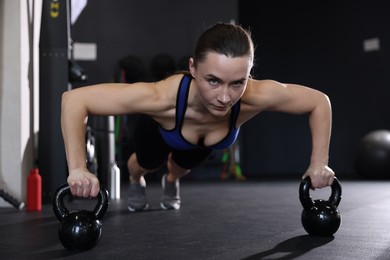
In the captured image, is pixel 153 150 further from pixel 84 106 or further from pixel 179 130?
pixel 84 106

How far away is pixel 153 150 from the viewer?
2.23m

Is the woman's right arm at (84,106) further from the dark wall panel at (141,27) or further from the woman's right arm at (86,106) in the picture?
the dark wall panel at (141,27)

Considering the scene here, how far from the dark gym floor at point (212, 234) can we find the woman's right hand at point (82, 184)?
18cm

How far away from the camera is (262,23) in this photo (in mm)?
6496

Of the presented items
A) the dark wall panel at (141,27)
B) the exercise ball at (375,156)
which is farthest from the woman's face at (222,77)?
the dark wall panel at (141,27)

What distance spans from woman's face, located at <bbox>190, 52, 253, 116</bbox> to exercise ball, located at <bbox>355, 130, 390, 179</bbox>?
12.9 feet

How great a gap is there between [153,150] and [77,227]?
801mm

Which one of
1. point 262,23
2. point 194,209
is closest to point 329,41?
point 262,23

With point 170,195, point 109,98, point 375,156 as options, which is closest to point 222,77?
point 109,98

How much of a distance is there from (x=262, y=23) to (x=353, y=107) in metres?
1.66

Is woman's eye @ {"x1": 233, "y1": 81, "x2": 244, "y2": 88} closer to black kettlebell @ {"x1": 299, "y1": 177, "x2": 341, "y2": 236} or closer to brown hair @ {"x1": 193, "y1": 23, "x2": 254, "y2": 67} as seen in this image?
brown hair @ {"x1": 193, "y1": 23, "x2": 254, "y2": 67}

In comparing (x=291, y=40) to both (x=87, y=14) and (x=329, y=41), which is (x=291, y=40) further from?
(x=87, y=14)

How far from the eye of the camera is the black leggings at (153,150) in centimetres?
216

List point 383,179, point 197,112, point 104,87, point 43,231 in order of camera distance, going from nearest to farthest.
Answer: point 104,87, point 197,112, point 43,231, point 383,179
